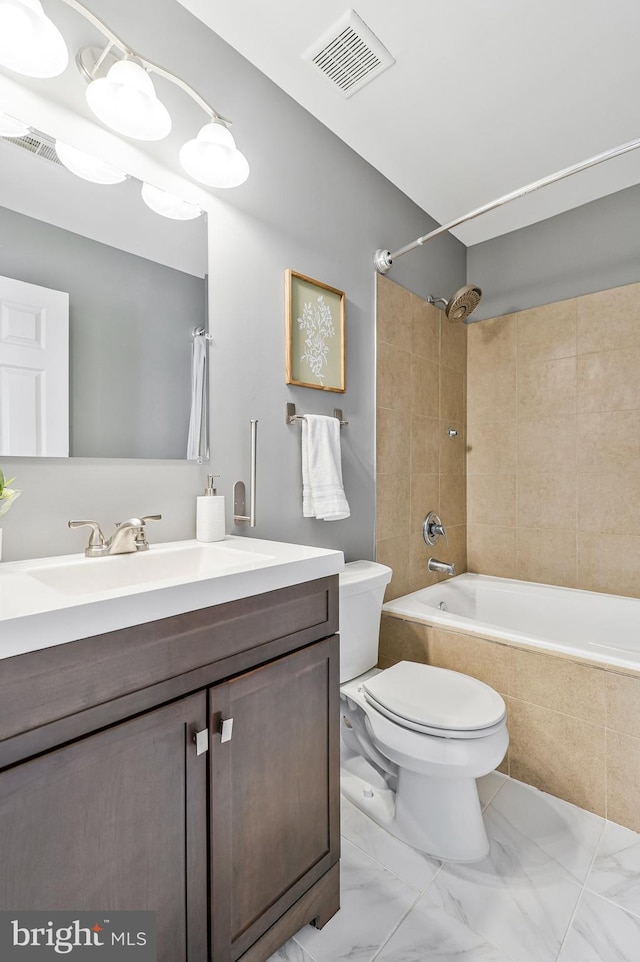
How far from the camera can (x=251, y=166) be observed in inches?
64.1

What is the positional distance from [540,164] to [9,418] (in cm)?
253

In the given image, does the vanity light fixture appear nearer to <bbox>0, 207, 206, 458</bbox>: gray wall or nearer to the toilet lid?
<bbox>0, 207, 206, 458</bbox>: gray wall

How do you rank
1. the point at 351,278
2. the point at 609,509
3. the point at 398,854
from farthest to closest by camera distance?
the point at 609,509 < the point at 351,278 < the point at 398,854

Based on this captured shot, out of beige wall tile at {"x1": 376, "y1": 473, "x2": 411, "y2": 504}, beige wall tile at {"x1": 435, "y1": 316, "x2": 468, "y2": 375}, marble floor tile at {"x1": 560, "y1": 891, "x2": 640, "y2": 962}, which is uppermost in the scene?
beige wall tile at {"x1": 435, "y1": 316, "x2": 468, "y2": 375}

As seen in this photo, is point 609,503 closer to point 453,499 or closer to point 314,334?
point 453,499

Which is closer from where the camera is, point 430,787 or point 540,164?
point 430,787

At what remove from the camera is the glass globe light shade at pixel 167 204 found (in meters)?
1.34

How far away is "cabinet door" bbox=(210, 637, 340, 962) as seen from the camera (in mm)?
896

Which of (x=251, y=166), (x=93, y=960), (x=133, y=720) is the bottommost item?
(x=93, y=960)

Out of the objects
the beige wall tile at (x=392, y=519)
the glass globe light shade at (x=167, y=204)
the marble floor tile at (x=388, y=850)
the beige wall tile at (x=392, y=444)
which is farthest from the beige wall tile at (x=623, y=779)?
the glass globe light shade at (x=167, y=204)

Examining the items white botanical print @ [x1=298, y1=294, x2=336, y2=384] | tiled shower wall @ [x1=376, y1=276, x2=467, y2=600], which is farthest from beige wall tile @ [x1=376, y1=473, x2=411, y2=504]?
white botanical print @ [x1=298, y1=294, x2=336, y2=384]

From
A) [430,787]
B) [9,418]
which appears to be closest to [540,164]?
[9,418]

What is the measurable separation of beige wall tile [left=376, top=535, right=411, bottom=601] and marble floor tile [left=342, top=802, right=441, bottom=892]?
2.97 feet

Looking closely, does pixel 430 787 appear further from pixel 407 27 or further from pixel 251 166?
pixel 407 27
